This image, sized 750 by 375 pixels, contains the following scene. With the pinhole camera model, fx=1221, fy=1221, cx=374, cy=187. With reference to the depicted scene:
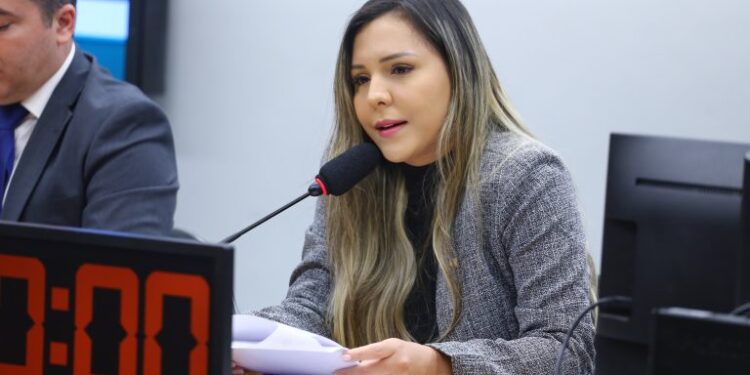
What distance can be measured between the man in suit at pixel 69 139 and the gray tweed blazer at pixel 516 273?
30cm

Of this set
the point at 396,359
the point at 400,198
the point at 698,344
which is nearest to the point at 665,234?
the point at 698,344

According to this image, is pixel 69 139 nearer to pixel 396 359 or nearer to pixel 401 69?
pixel 401 69

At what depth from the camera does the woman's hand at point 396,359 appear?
60.8 inches

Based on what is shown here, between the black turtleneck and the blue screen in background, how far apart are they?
1.73m

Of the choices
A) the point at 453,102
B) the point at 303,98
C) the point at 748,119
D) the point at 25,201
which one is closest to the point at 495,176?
the point at 453,102

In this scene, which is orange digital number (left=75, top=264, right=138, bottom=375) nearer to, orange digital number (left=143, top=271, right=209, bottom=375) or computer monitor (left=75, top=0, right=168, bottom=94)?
orange digital number (left=143, top=271, right=209, bottom=375)

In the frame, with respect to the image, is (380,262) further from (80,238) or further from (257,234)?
(257,234)

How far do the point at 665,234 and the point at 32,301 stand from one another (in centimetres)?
68

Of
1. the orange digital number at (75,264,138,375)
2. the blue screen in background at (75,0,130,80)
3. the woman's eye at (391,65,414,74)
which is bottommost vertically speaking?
the orange digital number at (75,264,138,375)

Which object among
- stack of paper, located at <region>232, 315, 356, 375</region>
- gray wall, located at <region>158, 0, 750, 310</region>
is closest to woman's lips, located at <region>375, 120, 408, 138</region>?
stack of paper, located at <region>232, 315, 356, 375</region>

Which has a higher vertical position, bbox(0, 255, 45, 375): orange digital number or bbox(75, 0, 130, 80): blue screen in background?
bbox(75, 0, 130, 80): blue screen in background

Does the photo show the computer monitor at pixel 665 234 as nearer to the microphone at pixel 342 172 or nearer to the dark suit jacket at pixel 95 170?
the microphone at pixel 342 172

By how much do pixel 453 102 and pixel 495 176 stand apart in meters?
0.14

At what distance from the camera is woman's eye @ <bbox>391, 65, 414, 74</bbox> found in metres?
1.95
